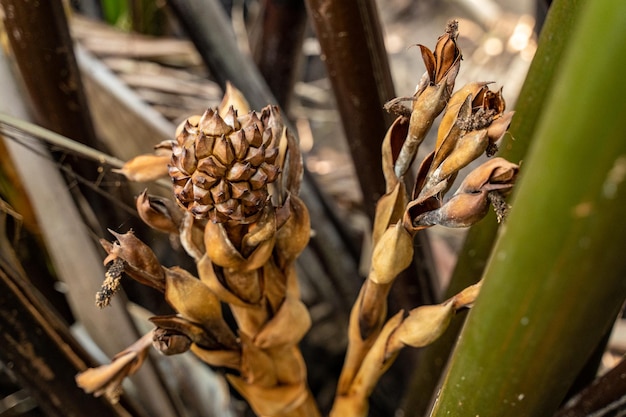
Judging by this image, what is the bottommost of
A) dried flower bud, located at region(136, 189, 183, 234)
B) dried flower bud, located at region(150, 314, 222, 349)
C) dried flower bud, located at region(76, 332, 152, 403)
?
dried flower bud, located at region(76, 332, 152, 403)

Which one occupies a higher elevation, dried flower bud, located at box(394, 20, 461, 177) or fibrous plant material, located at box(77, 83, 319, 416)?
dried flower bud, located at box(394, 20, 461, 177)

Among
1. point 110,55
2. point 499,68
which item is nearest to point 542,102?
point 110,55

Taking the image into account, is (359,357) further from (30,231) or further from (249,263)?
(30,231)

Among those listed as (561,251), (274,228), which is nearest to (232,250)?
(274,228)

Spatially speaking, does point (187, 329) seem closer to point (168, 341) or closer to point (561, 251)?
point (168, 341)

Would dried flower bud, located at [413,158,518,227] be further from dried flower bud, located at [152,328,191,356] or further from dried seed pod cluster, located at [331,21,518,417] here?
A: dried flower bud, located at [152,328,191,356]

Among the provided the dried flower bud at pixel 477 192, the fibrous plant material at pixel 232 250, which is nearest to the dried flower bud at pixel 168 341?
the fibrous plant material at pixel 232 250

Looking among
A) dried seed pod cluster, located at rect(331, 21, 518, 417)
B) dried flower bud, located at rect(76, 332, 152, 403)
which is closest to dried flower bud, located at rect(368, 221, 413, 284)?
dried seed pod cluster, located at rect(331, 21, 518, 417)

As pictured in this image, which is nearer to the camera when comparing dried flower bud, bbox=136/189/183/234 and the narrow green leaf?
the narrow green leaf
